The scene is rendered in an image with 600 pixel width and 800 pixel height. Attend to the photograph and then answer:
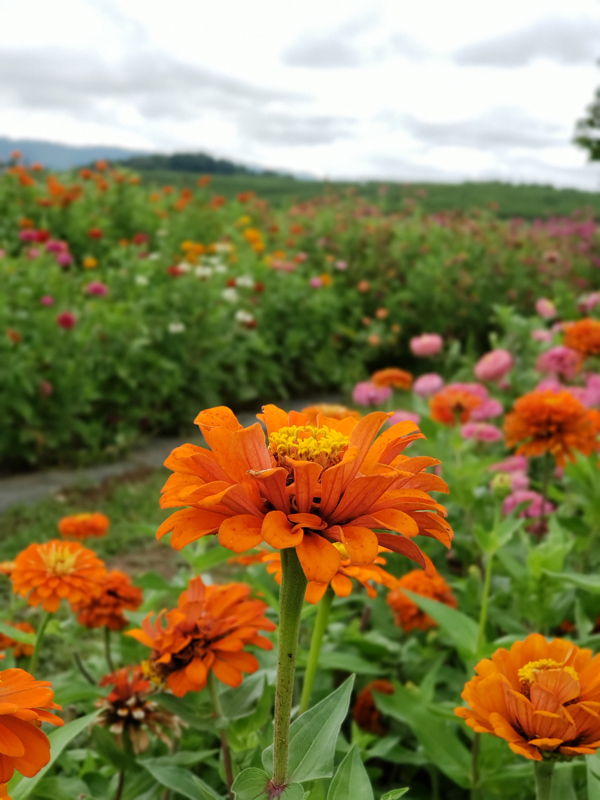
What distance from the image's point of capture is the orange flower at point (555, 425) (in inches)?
64.3

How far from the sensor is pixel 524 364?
4035 mm

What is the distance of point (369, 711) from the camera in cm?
146

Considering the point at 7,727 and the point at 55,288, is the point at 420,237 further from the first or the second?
the point at 7,727

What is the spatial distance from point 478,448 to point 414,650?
3.80 ft

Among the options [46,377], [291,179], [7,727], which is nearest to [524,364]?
[46,377]

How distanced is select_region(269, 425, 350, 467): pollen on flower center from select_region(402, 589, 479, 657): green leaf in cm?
63

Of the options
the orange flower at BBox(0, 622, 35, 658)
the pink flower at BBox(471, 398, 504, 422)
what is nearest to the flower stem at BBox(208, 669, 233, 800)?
the orange flower at BBox(0, 622, 35, 658)

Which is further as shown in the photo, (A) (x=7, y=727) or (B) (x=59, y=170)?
(B) (x=59, y=170)

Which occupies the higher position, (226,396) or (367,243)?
(367,243)

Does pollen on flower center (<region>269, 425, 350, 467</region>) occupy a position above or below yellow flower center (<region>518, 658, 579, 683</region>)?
above

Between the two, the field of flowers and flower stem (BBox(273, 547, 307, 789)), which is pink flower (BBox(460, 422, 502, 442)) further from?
flower stem (BBox(273, 547, 307, 789))

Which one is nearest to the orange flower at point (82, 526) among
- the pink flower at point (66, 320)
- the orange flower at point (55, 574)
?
the orange flower at point (55, 574)

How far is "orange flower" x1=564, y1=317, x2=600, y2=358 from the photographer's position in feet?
7.95

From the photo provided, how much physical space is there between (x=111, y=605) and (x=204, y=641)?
48cm
